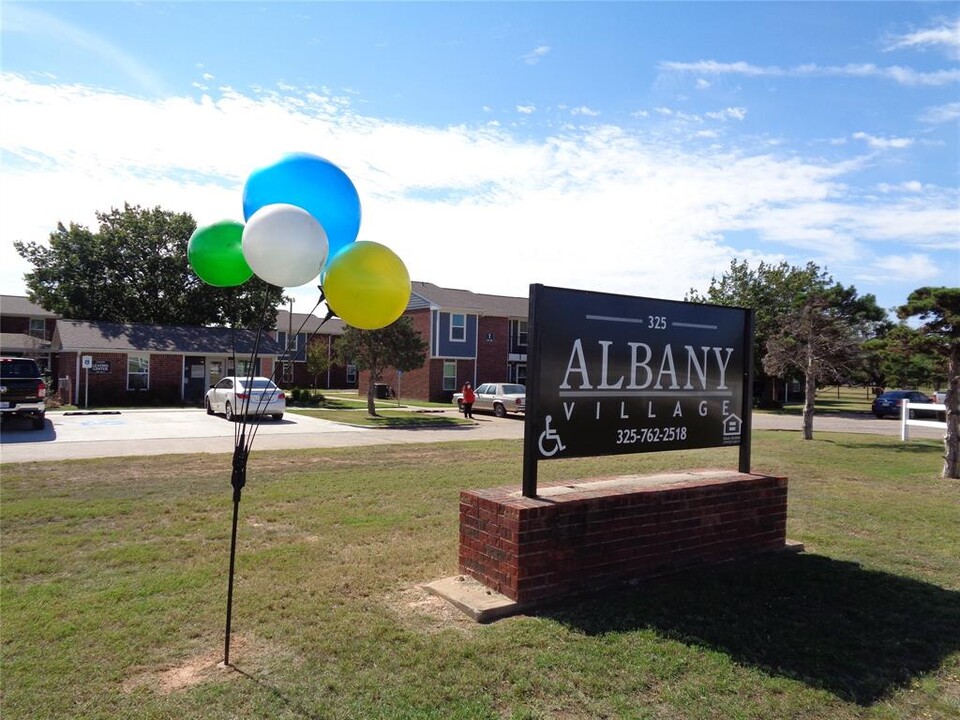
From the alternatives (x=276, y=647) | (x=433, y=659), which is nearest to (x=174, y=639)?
(x=276, y=647)

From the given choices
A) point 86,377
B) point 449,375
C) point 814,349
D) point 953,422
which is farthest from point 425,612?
point 449,375

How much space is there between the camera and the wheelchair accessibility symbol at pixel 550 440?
5203 mm

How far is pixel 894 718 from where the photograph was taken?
3447 millimetres

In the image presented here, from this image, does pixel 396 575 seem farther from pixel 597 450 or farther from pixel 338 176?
pixel 338 176

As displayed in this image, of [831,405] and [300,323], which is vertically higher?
[300,323]

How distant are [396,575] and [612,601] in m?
1.76

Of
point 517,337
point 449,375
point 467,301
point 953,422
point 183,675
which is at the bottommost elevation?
point 183,675

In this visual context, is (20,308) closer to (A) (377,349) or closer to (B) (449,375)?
(B) (449,375)

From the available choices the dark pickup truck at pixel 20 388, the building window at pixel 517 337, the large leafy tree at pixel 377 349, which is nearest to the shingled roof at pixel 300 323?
the building window at pixel 517 337

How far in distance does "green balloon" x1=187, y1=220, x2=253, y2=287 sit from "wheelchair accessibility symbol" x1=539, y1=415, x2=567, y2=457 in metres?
2.49

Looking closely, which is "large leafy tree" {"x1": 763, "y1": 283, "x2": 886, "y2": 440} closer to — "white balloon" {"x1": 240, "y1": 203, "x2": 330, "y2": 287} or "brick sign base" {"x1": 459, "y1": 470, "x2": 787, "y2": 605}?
"brick sign base" {"x1": 459, "y1": 470, "x2": 787, "y2": 605}

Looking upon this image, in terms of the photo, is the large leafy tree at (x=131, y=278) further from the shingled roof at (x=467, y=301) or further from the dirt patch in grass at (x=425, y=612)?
the dirt patch in grass at (x=425, y=612)

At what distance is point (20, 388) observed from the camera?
55.1 feet

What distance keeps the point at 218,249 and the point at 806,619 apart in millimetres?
4739
